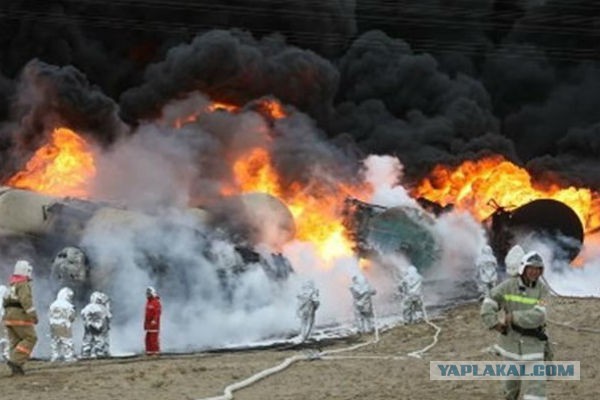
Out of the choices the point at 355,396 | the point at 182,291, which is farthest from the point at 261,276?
the point at 355,396

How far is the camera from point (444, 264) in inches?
1232

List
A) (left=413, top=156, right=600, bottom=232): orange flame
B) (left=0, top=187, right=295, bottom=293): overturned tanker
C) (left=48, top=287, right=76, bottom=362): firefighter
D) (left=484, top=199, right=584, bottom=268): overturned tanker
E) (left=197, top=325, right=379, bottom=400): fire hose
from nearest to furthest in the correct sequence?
(left=197, top=325, right=379, bottom=400): fire hose, (left=48, top=287, right=76, bottom=362): firefighter, (left=0, top=187, right=295, bottom=293): overturned tanker, (left=484, top=199, right=584, bottom=268): overturned tanker, (left=413, top=156, right=600, bottom=232): orange flame

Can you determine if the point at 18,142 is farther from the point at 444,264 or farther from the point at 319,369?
the point at 319,369

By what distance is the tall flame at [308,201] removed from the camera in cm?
3198

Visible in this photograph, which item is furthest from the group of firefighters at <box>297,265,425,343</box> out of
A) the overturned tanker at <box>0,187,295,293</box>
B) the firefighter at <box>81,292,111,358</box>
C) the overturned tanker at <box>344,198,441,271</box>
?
the overturned tanker at <box>344,198,441,271</box>

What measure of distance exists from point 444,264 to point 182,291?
999cm

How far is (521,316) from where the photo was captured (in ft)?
34.5

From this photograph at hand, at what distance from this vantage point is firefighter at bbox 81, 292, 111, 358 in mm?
20969

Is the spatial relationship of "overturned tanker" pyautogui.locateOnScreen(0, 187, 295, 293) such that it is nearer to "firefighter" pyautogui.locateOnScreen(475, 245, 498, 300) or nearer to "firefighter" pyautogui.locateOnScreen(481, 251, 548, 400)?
"firefighter" pyautogui.locateOnScreen(475, 245, 498, 300)

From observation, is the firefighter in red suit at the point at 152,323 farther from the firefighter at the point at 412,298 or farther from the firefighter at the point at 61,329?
the firefighter at the point at 412,298

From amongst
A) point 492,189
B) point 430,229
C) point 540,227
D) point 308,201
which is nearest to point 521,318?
point 430,229

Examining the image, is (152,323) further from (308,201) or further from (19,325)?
(308,201)

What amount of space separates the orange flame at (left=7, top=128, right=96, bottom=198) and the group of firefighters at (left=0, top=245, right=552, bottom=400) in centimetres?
1532

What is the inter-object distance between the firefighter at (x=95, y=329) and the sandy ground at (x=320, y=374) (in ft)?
5.77
